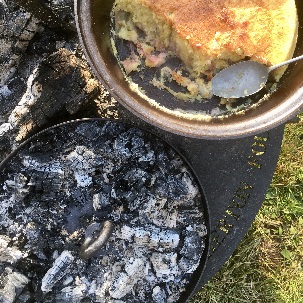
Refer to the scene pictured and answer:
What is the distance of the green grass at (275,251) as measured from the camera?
10.3ft

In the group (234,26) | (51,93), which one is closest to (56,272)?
(51,93)

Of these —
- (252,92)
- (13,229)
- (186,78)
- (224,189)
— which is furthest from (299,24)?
(13,229)

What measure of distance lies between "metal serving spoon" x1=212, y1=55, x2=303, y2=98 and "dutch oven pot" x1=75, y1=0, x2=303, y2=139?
0.26 feet

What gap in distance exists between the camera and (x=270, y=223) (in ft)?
10.5

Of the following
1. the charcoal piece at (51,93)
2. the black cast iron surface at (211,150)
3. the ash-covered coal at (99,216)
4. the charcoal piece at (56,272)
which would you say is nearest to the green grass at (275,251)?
the black cast iron surface at (211,150)

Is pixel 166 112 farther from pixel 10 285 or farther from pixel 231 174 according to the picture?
pixel 10 285

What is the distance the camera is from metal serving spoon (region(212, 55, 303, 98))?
7.16 feet

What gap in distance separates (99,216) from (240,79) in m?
0.99

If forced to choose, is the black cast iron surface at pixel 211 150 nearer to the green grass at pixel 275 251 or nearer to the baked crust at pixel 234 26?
the baked crust at pixel 234 26

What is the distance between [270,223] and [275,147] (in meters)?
0.83

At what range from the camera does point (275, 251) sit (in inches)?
127

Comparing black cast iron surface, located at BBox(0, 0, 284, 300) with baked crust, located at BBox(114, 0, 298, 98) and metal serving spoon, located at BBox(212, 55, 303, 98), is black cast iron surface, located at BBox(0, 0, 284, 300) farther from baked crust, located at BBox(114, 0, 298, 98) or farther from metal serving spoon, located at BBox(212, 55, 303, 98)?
baked crust, located at BBox(114, 0, 298, 98)

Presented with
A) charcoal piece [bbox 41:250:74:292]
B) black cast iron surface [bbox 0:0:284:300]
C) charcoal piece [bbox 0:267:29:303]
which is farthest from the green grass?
charcoal piece [bbox 0:267:29:303]

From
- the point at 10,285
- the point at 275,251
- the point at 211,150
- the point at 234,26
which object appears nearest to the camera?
the point at 234,26
